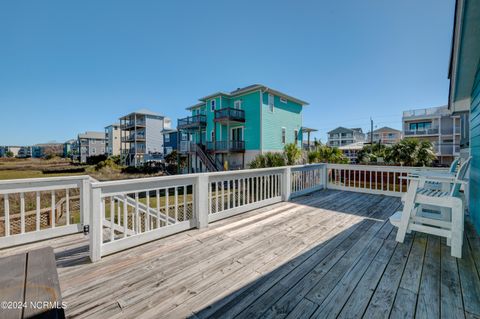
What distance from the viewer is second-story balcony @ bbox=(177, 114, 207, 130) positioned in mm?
17094

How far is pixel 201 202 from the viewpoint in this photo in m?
3.12

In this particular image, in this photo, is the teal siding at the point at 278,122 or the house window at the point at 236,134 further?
the house window at the point at 236,134

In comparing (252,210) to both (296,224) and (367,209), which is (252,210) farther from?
(367,209)

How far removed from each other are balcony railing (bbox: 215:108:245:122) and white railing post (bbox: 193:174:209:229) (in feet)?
38.6

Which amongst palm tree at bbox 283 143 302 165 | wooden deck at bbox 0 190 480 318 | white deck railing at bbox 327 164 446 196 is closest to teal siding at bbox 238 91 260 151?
palm tree at bbox 283 143 302 165

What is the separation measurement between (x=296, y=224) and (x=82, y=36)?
9.51 metres

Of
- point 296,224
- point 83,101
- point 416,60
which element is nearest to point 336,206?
point 296,224

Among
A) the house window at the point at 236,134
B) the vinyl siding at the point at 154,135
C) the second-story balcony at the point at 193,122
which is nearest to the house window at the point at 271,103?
the house window at the point at 236,134

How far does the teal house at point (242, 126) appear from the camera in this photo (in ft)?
46.8

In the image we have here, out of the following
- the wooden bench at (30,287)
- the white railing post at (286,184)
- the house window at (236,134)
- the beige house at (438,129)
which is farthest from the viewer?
the beige house at (438,129)

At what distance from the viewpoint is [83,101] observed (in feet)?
58.4

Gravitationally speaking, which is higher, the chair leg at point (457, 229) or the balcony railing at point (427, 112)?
the balcony railing at point (427, 112)

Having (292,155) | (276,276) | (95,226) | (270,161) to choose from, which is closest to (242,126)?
(292,155)

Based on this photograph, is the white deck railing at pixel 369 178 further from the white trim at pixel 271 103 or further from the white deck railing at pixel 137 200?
the white trim at pixel 271 103
